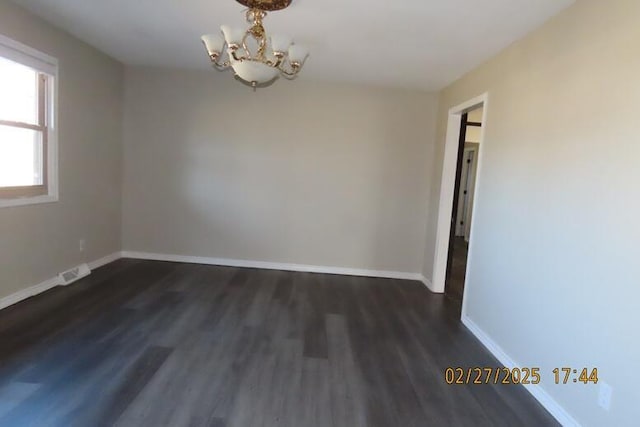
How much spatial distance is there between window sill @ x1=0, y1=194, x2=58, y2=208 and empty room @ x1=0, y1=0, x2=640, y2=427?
0.19 ft

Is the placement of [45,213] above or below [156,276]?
above

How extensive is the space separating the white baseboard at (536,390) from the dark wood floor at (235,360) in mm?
55

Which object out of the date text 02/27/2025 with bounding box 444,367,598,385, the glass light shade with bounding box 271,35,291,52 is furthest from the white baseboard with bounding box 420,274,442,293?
the glass light shade with bounding box 271,35,291,52

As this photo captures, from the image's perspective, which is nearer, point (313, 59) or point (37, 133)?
point (37, 133)

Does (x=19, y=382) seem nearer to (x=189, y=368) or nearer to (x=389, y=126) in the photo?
(x=189, y=368)

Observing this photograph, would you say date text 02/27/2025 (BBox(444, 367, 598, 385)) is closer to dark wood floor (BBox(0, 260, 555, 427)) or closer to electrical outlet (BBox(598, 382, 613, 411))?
dark wood floor (BBox(0, 260, 555, 427))

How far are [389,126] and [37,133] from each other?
3.79m

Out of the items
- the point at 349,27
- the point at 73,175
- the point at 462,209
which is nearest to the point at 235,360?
the point at 349,27

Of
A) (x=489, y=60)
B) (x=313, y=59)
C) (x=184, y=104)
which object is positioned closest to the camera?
(x=489, y=60)

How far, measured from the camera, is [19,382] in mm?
2094

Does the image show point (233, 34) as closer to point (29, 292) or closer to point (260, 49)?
point (260, 49)

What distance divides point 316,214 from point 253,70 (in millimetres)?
2499

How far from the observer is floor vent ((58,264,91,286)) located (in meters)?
3.71

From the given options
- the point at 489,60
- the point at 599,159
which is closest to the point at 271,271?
the point at 489,60
